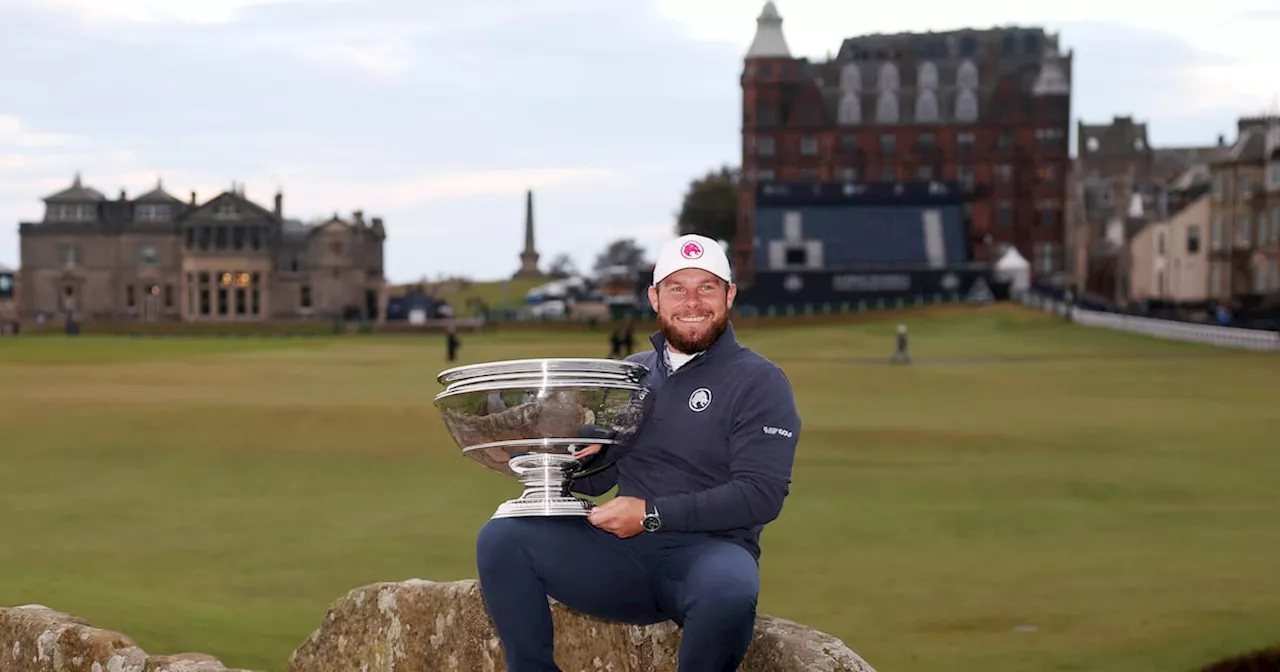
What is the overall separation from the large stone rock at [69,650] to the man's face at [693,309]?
2429 millimetres

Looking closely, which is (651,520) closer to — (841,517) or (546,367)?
(546,367)

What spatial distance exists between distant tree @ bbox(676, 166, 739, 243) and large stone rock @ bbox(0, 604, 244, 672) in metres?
136

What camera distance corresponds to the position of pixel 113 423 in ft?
98.0

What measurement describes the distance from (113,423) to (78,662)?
24679mm

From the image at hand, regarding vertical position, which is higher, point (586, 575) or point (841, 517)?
point (586, 575)

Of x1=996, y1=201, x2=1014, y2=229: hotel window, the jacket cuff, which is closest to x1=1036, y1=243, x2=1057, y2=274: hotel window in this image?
x1=996, y1=201, x2=1014, y2=229: hotel window

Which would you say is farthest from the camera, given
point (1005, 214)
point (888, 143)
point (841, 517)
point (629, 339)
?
point (888, 143)

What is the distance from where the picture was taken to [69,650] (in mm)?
6621

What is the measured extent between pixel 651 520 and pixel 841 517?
11756 mm

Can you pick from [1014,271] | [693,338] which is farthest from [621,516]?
[1014,271]

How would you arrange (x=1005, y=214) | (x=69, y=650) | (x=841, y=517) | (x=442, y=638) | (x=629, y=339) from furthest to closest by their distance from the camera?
1. (x=1005, y=214)
2. (x=629, y=339)
3. (x=841, y=517)
4. (x=69, y=650)
5. (x=442, y=638)

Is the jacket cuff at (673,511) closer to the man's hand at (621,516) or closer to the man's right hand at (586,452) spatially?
the man's hand at (621,516)

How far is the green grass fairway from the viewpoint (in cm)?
1156

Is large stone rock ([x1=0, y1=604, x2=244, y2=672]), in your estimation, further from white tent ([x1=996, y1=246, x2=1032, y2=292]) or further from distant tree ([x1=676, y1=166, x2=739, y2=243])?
distant tree ([x1=676, y1=166, x2=739, y2=243])
